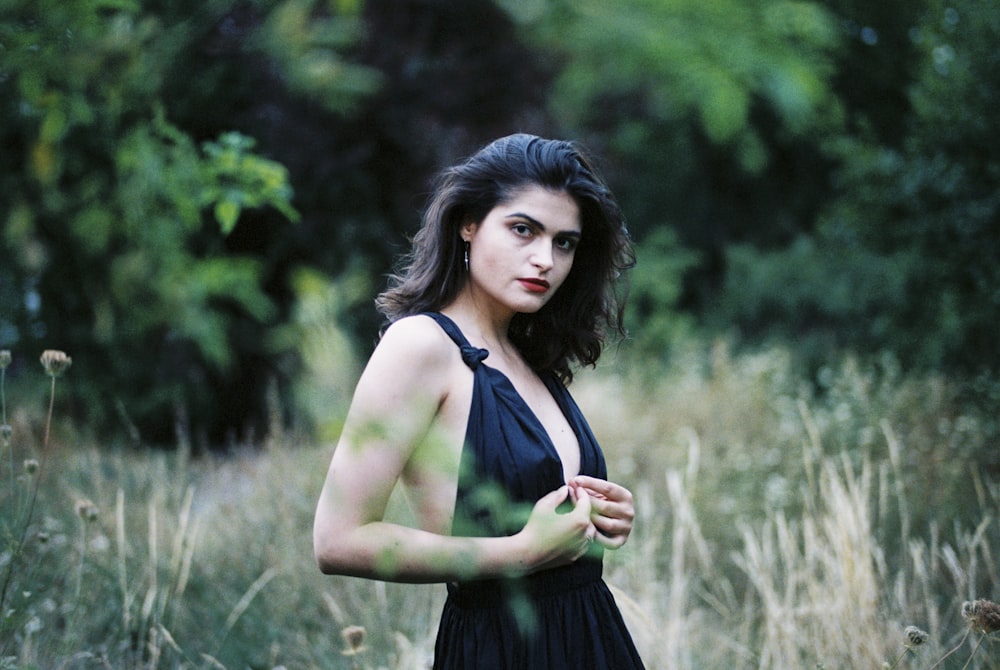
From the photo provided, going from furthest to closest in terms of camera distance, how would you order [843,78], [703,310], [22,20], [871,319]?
[843,78] < [703,310] < [871,319] < [22,20]

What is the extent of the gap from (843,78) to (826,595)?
1163cm

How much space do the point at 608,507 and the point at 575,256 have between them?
32.0 inches

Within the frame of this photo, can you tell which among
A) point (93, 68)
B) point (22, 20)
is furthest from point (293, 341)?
point (22, 20)

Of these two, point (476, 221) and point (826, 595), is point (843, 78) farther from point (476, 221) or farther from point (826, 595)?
point (476, 221)

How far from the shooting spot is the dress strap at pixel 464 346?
1825 millimetres

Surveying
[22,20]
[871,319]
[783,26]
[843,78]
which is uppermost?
[843,78]

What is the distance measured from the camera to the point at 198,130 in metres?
6.68

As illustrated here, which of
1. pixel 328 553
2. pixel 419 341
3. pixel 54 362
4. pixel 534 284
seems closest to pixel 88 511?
pixel 54 362

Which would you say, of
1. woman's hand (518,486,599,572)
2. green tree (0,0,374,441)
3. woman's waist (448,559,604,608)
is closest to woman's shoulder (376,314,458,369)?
green tree (0,0,374,441)

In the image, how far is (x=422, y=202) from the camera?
838 centimetres

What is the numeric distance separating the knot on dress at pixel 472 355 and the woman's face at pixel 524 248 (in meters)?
0.15

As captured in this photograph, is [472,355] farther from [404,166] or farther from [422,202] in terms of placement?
[422,202]

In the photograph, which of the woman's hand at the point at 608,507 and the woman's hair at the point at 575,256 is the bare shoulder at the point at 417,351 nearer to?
the woman's hair at the point at 575,256

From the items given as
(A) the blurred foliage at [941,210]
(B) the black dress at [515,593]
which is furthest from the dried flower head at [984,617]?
(A) the blurred foliage at [941,210]
